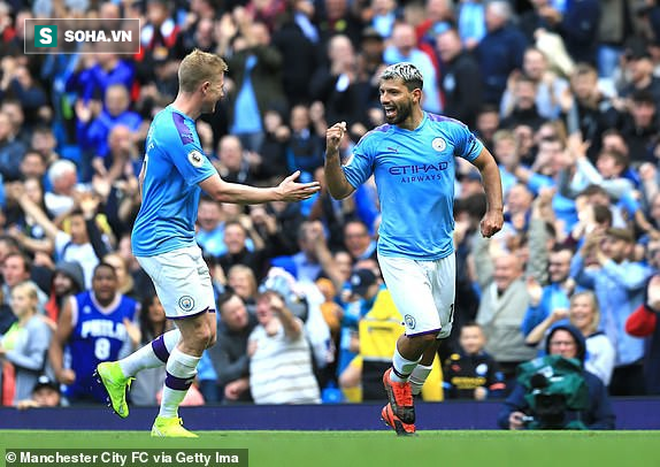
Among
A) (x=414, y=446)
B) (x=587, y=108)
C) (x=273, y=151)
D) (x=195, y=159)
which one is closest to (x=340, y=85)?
(x=273, y=151)

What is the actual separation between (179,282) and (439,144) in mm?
1974

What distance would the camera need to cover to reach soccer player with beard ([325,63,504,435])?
11.0 metres

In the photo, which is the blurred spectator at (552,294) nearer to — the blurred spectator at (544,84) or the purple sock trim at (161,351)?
the blurred spectator at (544,84)

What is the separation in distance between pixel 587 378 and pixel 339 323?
356 centimetres

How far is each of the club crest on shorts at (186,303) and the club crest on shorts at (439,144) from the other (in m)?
1.92

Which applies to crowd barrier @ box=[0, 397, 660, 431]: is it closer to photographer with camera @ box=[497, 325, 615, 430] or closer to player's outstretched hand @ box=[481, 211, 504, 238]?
photographer with camera @ box=[497, 325, 615, 430]

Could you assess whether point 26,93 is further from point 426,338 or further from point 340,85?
point 426,338

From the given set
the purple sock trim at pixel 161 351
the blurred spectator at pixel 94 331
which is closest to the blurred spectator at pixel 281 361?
the blurred spectator at pixel 94 331

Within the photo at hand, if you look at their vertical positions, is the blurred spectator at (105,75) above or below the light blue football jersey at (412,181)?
above

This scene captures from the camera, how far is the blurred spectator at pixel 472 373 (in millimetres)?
14109

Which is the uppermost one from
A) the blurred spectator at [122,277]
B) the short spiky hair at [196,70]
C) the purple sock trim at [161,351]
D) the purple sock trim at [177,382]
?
the short spiky hair at [196,70]

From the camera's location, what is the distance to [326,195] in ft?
56.4

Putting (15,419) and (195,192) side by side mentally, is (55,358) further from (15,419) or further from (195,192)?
(195,192)

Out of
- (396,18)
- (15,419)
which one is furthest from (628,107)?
(15,419)
